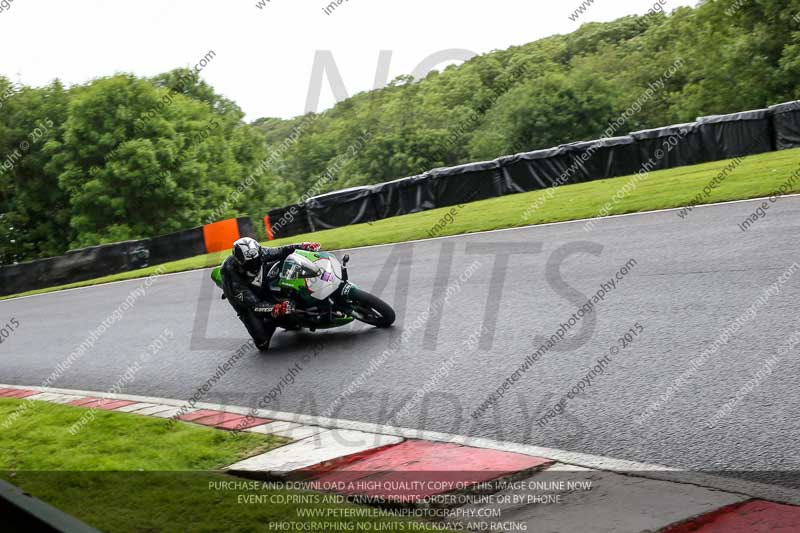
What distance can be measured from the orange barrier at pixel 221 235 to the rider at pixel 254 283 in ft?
53.1

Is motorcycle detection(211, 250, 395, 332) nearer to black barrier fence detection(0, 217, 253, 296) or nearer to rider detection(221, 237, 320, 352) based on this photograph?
rider detection(221, 237, 320, 352)

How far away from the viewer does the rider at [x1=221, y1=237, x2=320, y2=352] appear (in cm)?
992

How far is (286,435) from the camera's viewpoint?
21.5 ft

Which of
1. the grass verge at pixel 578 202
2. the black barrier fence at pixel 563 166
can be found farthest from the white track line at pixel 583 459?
the black barrier fence at pixel 563 166

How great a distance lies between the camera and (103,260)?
25719mm

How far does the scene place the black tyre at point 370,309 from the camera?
32.0ft

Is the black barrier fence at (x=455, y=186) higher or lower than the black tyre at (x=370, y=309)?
higher

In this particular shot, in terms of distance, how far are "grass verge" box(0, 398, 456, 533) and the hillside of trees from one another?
31591mm

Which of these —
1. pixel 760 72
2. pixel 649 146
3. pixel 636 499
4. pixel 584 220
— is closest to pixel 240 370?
pixel 636 499

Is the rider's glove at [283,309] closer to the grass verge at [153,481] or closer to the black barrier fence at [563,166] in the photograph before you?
the grass verge at [153,481]

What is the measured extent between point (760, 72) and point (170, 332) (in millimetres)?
38099

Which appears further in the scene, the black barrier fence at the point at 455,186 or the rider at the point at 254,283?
the black barrier fence at the point at 455,186

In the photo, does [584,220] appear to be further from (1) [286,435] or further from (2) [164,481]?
(2) [164,481]

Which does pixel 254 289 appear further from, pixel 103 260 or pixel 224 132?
pixel 224 132
